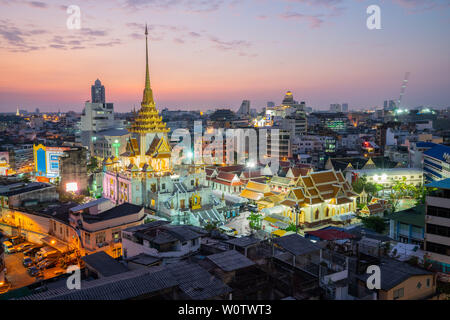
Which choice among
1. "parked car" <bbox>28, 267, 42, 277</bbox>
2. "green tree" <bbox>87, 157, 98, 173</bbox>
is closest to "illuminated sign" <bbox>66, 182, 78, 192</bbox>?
"green tree" <bbox>87, 157, 98, 173</bbox>

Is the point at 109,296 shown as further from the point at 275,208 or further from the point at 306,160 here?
the point at 306,160

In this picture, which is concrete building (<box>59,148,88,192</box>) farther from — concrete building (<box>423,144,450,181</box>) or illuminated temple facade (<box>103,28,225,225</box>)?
concrete building (<box>423,144,450,181</box>)

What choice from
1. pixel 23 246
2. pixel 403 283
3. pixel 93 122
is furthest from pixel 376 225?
pixel 93 122

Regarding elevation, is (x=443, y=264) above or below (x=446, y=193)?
below

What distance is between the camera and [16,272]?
2534 cm

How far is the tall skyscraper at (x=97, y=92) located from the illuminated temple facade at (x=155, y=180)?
12846 centimetres

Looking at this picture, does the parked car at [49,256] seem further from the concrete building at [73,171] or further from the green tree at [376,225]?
the green tree at [376,225]

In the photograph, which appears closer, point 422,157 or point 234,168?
point 234,168

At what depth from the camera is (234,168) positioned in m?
50.4

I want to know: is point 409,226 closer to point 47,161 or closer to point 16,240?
point 16,240

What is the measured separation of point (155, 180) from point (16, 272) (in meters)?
15.3
